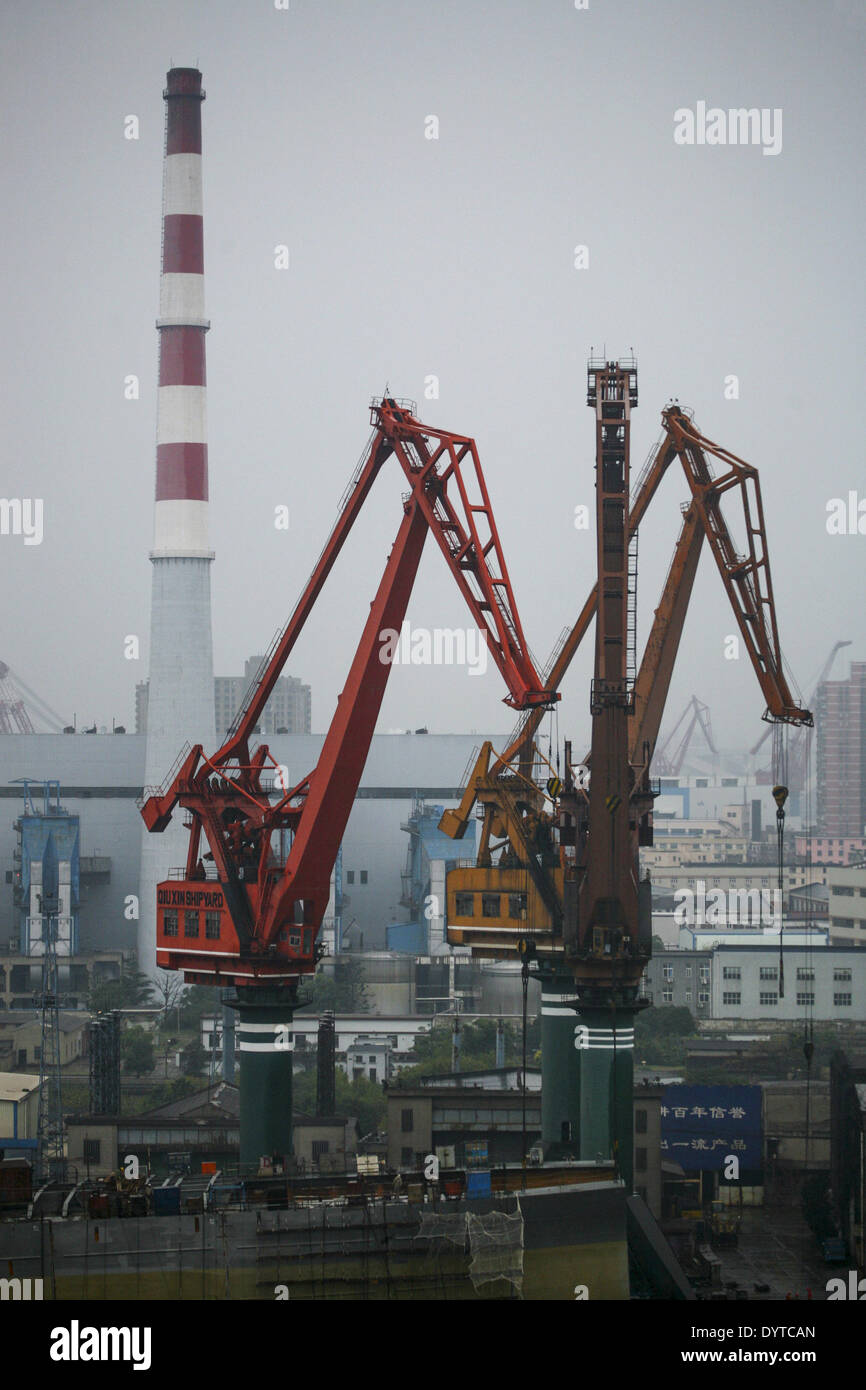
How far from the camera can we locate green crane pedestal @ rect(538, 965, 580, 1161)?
1250 inches

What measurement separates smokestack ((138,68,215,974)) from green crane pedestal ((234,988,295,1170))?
85.2 ft

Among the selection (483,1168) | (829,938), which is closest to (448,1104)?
(483,1168)

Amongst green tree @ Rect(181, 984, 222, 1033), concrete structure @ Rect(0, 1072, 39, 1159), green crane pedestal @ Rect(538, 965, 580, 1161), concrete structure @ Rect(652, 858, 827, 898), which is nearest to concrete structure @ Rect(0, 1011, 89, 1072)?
green tree @ Rect(181, 984, 222, 1033)

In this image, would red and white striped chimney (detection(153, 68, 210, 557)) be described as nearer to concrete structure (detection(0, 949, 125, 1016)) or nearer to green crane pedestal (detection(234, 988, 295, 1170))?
concrete structure (detection(0, 949, 125, 1016))

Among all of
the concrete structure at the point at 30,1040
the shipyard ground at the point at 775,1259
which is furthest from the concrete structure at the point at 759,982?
the shipyard ground at the point at 775,1259

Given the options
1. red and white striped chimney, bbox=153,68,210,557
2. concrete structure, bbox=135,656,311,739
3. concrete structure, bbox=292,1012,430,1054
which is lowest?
concrete structure, bbox=292,1012,430,1054

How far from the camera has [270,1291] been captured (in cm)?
2164

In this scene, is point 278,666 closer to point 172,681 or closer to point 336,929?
point 172,681

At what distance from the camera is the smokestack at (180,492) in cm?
5369

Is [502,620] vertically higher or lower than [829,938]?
higher

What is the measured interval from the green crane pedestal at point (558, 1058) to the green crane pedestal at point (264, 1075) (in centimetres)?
453

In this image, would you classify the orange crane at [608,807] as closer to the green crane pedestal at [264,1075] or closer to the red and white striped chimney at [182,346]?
the green crane pedestal at [264,1075]

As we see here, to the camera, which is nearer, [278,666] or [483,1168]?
[483,1168]
